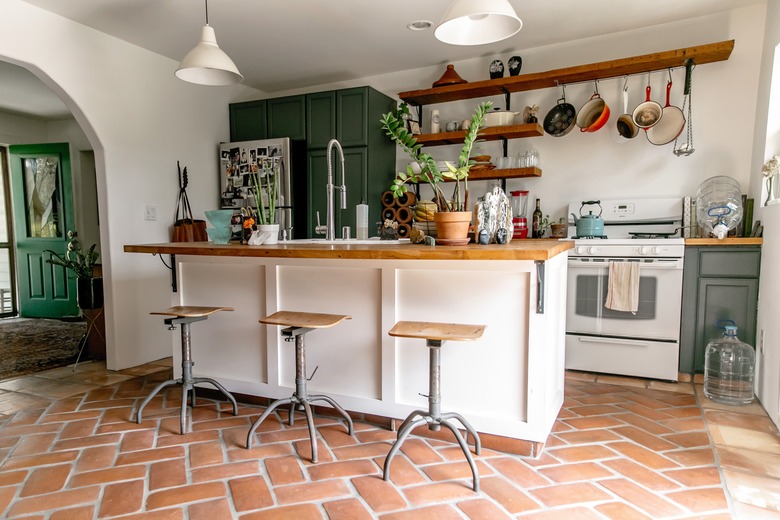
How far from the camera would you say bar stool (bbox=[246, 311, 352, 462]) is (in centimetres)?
208

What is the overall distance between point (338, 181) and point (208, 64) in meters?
1.82

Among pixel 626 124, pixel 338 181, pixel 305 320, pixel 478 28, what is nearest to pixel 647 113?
pixel 626 124

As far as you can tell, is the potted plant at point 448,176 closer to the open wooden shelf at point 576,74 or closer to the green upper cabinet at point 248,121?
the open wooden shelf at point 576,74

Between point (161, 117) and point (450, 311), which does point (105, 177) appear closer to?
point (161, 117)

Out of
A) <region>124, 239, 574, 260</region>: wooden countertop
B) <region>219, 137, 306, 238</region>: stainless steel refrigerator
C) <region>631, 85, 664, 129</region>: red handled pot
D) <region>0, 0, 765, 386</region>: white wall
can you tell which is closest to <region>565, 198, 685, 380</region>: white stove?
<region>0, 0, 765, 386</region>: white wall

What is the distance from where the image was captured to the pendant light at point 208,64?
8.14 feet

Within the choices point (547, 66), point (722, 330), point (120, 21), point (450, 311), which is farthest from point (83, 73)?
point (722, 330)

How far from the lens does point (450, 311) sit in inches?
86.0

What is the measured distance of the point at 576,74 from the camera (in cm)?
354

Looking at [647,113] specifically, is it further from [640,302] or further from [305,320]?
[305,320]

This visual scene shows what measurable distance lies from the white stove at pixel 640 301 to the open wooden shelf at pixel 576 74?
3.25 ft

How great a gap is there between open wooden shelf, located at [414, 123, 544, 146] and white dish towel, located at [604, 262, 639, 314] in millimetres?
1233

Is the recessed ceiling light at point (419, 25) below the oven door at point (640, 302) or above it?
above

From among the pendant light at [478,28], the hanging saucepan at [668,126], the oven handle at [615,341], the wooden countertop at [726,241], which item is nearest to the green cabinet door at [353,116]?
the pendant light at [478,28]
